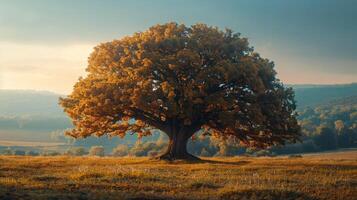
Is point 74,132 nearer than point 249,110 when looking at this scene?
No

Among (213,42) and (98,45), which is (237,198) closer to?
(213,42)

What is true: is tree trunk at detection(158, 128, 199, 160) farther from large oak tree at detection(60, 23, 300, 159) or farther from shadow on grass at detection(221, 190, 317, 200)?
shadow on grass at detection(221, 190, 317, 200)

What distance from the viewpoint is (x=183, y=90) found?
149 feet

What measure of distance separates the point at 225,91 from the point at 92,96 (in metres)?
13.7

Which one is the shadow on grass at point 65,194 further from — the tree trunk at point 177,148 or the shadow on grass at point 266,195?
the tree trunk at point 177,148

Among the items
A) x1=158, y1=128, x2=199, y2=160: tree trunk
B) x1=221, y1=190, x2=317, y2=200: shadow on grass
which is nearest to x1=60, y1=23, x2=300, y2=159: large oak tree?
x1=158, y1=128, x2=199, y2=160: tree trunk

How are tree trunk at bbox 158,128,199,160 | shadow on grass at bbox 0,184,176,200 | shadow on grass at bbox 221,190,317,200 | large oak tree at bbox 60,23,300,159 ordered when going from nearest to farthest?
shadow on grass at bbox 0,184,176,200
shadow on grass at bbox 221,190,317,200
large oak tree at bbox 60,23,300,159
tree trunk at bbox 158,128,199,160

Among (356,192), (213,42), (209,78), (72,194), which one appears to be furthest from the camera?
(213,42)

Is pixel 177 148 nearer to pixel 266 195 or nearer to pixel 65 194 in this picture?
pixel 266 195

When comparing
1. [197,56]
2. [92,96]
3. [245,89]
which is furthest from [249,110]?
[92,96]

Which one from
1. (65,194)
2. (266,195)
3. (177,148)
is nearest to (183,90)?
(177,148)

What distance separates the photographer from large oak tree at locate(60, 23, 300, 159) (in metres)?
45.2

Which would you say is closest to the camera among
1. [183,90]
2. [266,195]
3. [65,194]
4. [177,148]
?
[65,194]

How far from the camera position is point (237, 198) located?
20.7 meters
